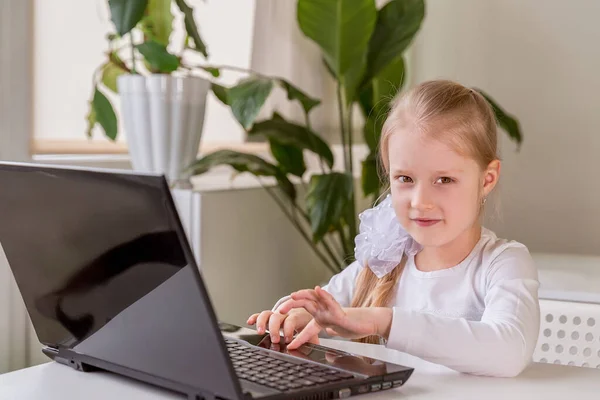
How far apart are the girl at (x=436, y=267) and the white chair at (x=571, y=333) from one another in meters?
0.62

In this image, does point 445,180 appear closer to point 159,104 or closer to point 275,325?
point 275,325

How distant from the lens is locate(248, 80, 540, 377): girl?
3.46 ft

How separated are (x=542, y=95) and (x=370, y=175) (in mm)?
683

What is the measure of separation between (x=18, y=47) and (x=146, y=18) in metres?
0.34

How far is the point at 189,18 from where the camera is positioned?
206cm

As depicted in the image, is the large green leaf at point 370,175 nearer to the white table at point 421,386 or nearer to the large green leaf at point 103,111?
the large green leaf at point 103,111

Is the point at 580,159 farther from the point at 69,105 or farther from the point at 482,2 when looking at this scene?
the point at 69,105

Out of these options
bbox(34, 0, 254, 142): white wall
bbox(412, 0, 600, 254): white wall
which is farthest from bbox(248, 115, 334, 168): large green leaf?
bbox(412, 0, 600, 254): white wall

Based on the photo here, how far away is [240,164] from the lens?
2.15m

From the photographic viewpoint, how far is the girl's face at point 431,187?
3.89ft

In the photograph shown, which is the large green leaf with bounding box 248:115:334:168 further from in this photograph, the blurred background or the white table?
the white table

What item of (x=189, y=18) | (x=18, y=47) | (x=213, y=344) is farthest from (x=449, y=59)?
(x=213, y=344)

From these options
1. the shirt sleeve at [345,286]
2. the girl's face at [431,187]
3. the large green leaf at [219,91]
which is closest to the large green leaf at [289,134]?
the large green leaf at [219,91]

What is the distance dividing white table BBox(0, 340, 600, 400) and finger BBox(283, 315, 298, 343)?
17cm
